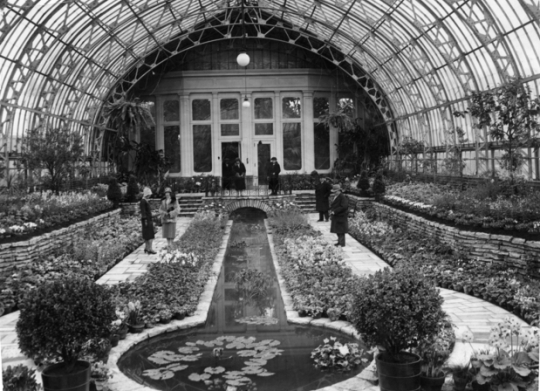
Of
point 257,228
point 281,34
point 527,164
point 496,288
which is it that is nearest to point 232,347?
point 496,288

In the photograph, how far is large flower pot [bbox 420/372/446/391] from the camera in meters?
5.22

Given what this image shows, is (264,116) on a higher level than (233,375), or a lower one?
higher

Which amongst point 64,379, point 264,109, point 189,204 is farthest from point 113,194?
point 64,379

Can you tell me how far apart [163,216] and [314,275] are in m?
5.23

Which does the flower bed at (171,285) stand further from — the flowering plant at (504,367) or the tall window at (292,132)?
the tall window at (292,132)

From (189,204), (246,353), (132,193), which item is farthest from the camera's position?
(189,204)

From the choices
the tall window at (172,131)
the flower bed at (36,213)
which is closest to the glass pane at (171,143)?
the tall window at (172,131)

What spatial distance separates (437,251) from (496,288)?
3.04 meters

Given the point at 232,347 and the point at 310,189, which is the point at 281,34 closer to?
the point at 310,189

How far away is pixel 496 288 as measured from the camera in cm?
884

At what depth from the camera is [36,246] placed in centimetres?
1154

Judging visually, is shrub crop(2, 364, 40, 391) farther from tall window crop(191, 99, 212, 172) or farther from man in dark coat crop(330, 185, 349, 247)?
tall window crop(191, 99, 212, 172)

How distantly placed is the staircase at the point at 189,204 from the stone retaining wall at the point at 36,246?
9.53 meters

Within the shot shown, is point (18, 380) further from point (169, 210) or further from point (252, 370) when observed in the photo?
point (169, 210)
